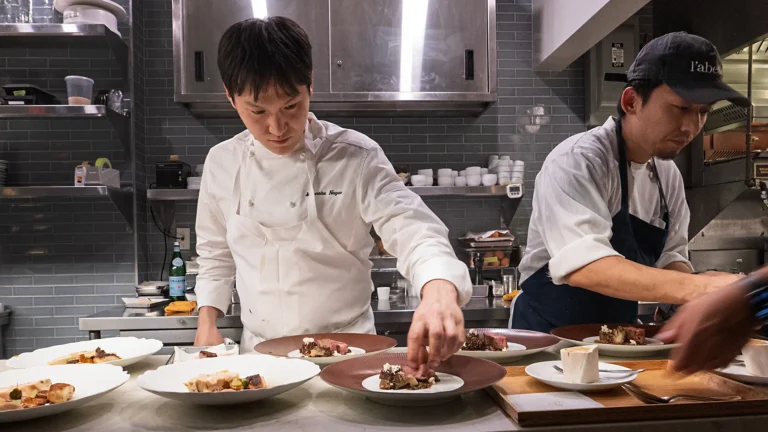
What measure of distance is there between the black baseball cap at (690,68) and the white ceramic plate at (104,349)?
1.61 m

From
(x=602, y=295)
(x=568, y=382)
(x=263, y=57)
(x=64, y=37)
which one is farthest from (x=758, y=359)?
(x=64, y=37)

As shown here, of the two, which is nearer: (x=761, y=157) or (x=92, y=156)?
(x=761, y=157)

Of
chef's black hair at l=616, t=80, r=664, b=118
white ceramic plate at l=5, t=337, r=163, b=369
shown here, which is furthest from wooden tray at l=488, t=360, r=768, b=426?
chef's black hair at l=616, t=80, r=664, b=118

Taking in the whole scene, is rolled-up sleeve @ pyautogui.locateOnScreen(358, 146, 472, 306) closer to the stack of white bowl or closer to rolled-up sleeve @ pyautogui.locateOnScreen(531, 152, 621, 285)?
rolled-up sleeve @ pyautogui.locateOnScreen(531, 152, 621, 285)

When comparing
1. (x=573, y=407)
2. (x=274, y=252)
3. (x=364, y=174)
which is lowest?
(x=573, y=407)

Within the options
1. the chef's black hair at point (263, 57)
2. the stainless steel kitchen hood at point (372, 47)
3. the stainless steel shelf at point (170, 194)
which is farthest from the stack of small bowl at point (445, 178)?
the chef's black hair at point (263, 57)

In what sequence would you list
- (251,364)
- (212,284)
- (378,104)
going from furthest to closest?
(378,104)
(212,284)
(251,364)

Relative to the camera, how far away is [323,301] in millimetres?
1991

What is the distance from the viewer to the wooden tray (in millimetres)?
1077

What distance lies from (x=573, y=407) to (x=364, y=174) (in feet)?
3.43

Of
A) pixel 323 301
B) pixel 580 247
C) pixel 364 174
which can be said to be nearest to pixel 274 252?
pixel 323 301

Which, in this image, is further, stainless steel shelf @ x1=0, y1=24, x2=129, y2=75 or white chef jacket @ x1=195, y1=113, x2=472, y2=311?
stainless steel shelf @ x1=0, y1=24, x2=129, y2=75

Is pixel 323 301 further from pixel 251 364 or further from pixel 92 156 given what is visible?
pixel 92 156

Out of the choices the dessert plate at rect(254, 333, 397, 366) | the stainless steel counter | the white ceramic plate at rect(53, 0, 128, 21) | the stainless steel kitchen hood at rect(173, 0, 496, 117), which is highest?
the white ceramic plate at rect(53, 0, 128, 21)
